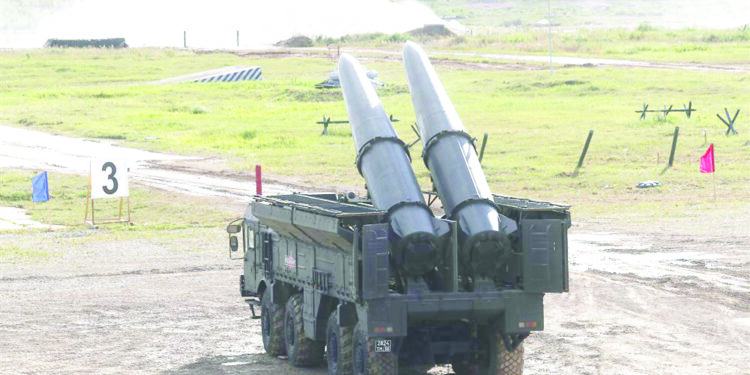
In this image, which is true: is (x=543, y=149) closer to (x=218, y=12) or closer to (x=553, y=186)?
(x=553, y=186)

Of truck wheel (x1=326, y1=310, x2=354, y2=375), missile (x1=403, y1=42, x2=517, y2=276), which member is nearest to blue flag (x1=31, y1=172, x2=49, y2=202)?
missile (x1=403, y1=42, x2=517, y2=276)

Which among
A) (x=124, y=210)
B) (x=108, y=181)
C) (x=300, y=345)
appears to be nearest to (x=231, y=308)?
(x=300, y=345)

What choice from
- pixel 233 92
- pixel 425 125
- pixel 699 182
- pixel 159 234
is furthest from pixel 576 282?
pixel 233 92

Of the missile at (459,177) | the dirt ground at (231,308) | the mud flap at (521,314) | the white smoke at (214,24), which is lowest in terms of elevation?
the dirt ground at (231,308)

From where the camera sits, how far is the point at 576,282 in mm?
32500

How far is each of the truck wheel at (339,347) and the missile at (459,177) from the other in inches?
84.2

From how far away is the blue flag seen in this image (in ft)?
164

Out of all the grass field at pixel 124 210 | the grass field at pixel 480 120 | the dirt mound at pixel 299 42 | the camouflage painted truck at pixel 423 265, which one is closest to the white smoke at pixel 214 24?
the dirt mound at pixel 299 42

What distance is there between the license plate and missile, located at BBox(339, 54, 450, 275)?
1.17 meters

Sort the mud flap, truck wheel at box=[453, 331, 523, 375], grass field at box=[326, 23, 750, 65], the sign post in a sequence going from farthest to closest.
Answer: grass field at box=[326, 23, 750, 65], the sign post, truck wheel at box=[453, 331, 523, 375], the mud flap

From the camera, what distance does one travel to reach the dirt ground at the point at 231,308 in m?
24.1

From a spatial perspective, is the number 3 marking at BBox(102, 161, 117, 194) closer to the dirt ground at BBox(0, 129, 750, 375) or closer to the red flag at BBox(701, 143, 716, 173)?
the dirt ground at BBox(0, 129, 750, 375)

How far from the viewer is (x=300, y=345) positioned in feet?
76.5

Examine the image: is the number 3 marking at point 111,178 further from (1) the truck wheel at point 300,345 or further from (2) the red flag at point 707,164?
(1) the truck wheel at point 300,345
